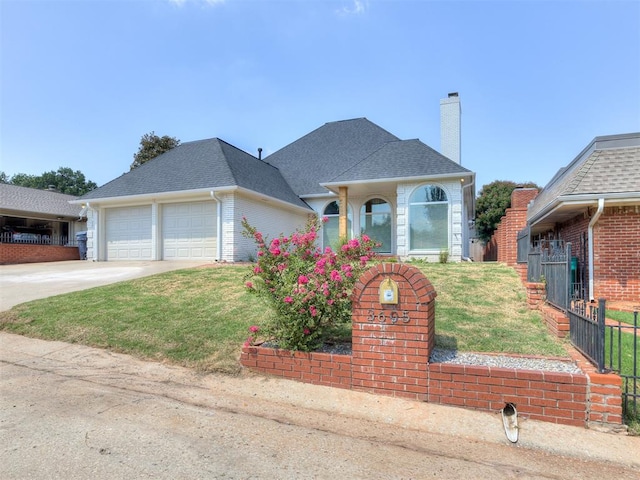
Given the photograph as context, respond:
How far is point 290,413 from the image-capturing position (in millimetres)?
3654

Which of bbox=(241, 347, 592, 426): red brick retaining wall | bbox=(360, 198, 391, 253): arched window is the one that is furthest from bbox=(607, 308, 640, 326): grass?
bbox=(360, 198, 391, 253): arched window

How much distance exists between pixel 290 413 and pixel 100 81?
551 inches

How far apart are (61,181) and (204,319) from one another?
62.3 metres

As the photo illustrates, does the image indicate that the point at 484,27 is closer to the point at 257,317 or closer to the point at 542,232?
the point at 542,232

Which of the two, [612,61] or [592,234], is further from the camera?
[612,61]

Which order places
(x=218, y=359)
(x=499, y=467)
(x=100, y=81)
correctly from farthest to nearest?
1. (x=100, y=81)
2. (x=218, y=359)
3. (x=499, y=467)

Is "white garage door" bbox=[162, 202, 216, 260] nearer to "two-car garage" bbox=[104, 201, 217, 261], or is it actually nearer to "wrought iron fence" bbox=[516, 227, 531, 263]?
"two-car garage" bbox=[104, 201, 217, 261]

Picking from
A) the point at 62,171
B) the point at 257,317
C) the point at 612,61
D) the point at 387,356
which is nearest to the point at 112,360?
the point at 257,317

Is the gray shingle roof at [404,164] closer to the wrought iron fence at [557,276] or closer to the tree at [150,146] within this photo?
the wrought iron fence at [557,276]

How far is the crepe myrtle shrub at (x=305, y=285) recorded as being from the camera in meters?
4.39

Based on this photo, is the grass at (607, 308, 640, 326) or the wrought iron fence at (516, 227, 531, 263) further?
the wrought iron fence at (516, 227, 531, 263)

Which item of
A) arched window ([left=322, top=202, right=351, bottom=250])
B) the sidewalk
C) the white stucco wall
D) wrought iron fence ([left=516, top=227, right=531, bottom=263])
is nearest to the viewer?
the sidewalk

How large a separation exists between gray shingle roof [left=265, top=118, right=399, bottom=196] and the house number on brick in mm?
13640

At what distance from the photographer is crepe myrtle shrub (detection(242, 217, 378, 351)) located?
4387 millimetres
